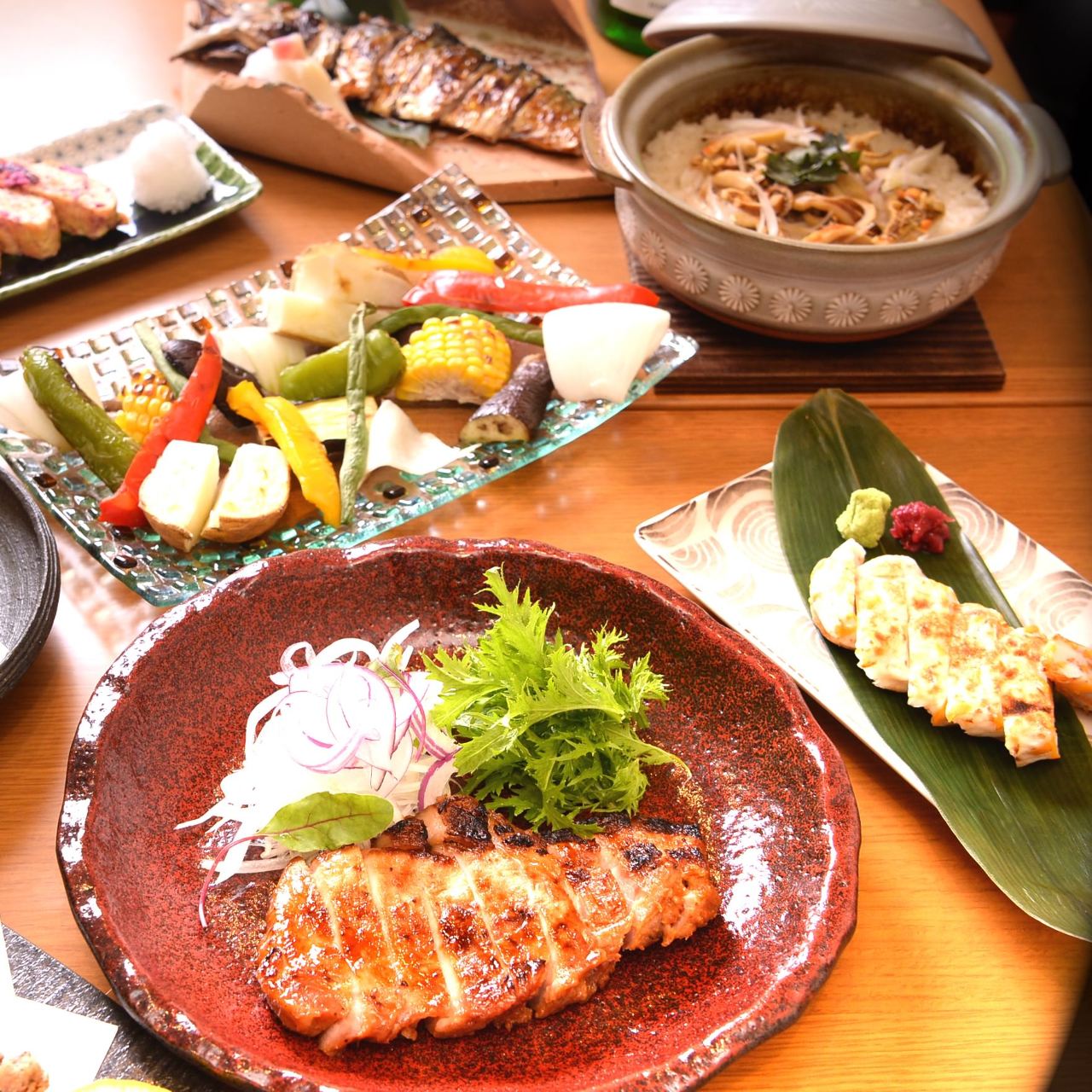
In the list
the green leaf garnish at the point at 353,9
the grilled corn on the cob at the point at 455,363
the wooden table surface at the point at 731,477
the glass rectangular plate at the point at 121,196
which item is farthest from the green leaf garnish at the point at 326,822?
the green leaf garnish at the point at 353,9

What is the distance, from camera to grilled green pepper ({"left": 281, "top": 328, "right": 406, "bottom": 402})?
2.68 metres

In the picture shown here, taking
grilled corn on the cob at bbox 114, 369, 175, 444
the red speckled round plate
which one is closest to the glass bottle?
grilled corn on the cob at bbox 114, 369, 175, 444

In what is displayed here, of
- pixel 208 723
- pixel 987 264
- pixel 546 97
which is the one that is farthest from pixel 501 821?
pixel 546 97

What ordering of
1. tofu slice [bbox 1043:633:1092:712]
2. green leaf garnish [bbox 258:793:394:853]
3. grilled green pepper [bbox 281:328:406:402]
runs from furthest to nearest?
grilled green pepper [bbox 281:328:406:402] < tofu slice [bbox 1043:633:1092:712] < green leaf garnish [bbox 258:793:394:853]

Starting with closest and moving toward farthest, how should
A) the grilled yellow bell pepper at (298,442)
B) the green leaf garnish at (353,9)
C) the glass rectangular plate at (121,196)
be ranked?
1. the grilled yellow bell pepper at (298,442)
2. the glass rectangular plate at (121,196)
3. the green leaf garnish at (353,9)

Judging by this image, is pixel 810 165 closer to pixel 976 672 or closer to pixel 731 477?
pixel 731 477

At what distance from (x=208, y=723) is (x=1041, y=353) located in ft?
8.27

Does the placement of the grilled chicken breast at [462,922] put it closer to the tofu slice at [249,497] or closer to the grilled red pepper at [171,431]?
the tofu slice at [249,497]

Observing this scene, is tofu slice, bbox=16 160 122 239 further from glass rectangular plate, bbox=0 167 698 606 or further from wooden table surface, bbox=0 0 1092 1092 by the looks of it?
glass rectangular plate, bbox=0 167 698 606

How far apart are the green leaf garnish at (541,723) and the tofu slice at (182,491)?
692mm

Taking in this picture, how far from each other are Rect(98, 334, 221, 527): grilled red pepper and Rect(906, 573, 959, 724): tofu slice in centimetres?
160

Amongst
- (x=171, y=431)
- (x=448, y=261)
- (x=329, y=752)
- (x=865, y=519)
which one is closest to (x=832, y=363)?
(x=865, y=519)

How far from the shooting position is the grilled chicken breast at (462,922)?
5.02ft

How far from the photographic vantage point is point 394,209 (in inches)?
128
